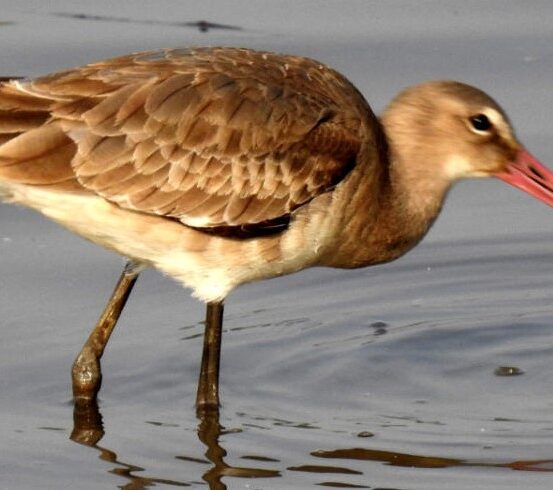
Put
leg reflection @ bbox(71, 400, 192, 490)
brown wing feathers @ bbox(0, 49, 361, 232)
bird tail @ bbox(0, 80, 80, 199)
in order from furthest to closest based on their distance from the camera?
1. brown wing feathers @ bbox(0, 49, 361, 232)
2. bird tail @ bbox(0, 80, 80, 199)
3. leg reflection @ bbox(71, 400, 192, 490)

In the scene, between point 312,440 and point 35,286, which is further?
point 35,286

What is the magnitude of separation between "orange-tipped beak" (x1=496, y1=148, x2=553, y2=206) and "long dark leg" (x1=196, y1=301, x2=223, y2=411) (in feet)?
4.91

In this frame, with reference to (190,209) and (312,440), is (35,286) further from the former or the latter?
(312,440)

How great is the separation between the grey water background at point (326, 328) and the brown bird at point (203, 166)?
14.4 inches

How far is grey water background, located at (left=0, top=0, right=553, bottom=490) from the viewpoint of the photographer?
28.5 ft

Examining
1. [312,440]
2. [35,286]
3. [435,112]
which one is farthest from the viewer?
[35,286]

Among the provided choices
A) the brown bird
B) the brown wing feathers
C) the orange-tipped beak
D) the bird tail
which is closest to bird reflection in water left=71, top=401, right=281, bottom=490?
the brown bird

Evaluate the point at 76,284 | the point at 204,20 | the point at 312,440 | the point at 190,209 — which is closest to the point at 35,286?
the point at 76,284

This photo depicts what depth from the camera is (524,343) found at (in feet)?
33.1

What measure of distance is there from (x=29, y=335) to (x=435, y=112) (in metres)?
2.15

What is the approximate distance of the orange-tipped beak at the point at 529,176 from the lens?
9664 millimetres

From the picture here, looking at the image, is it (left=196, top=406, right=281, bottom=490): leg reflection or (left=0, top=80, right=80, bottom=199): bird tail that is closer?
(left=196, top=406, right=281, bottom=490): leg reflection

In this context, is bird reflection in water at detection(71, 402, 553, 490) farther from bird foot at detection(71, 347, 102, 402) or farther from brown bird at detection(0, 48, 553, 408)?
brown bird at detection(0, 48, 553, 408)

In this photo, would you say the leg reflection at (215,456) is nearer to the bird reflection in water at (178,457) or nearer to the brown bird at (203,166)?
the bird reflection in water at (178,457)
